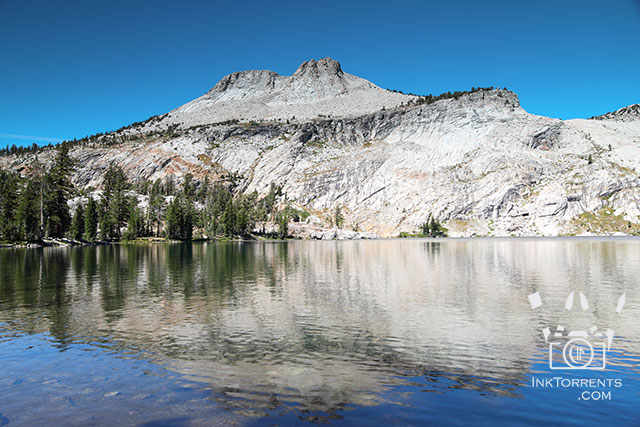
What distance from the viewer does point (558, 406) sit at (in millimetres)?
12453

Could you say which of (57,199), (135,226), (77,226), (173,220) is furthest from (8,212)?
(173,220)

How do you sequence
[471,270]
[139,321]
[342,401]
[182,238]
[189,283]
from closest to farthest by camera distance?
[342,401]
[139,321]
[189,283]
[471,270]
[182,238]

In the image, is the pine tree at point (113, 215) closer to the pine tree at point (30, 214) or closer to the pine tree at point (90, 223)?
the pine tree at point (90, 223)

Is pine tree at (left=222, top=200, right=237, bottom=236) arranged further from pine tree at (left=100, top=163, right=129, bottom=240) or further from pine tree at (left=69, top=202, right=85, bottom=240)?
pine tree at (left=69, top=202, right=85, bottom=240)

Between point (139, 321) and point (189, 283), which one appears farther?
point (189, 283)

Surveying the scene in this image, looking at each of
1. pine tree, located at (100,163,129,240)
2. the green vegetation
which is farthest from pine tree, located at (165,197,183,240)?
pine tree, located at (100,163,129,240)

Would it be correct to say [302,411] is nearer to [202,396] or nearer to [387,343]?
[202,396]

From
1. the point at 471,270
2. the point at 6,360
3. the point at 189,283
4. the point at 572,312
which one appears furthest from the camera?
the point at 471,270

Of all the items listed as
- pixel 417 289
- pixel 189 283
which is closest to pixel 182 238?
pixel 189 283

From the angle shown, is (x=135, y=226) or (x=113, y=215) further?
(x=113, y=215)

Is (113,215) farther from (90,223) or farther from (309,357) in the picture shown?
(309,357)

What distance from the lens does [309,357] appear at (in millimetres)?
17641

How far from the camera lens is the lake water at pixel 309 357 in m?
12.1

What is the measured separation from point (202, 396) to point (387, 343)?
33.4 feet
